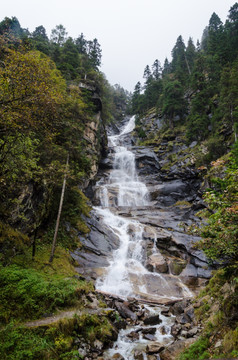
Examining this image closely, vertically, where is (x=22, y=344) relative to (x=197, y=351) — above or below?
above

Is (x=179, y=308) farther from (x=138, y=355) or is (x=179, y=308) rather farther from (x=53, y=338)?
(x=53, y=338)

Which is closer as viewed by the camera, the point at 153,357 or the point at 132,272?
the point at 153,357

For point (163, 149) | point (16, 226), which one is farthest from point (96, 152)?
point (16, 226)

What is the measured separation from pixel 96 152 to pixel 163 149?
14954mm

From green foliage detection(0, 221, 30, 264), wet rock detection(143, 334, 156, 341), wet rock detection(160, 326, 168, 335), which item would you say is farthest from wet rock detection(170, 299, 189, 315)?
green foliage detection(0, 221, 30, 264)

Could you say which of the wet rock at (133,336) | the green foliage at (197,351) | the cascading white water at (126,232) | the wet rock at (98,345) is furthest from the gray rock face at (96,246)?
the green foliage at (197,351)

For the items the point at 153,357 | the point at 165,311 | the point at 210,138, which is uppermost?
the point at 210,138

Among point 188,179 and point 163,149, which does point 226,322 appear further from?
point 163,149

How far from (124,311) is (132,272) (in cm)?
582

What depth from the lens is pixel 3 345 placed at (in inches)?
214

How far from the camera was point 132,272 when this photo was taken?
619 inches

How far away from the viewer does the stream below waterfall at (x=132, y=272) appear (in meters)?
8.41

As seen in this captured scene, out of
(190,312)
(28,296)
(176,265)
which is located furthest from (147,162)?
(28,296)

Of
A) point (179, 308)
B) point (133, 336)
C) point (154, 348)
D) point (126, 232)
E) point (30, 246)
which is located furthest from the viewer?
point (126, 232)
